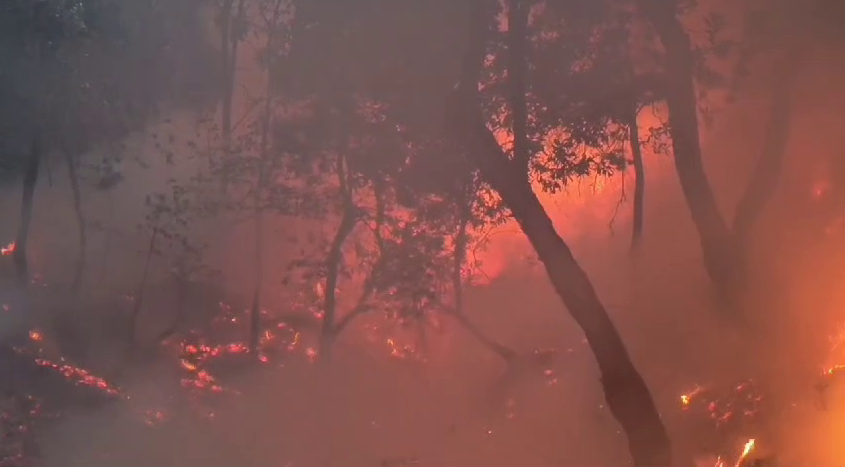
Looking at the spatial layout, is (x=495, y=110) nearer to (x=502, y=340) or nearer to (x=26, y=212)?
(x=502, y=340)

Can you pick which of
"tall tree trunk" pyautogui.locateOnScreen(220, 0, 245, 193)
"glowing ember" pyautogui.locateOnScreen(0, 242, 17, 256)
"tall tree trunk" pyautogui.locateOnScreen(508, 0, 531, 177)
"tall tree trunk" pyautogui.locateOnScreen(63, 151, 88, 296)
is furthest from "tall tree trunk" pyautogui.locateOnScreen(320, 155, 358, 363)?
"glowing ember" pyautogui.locateOnScreen(0, 242, 17, 256)

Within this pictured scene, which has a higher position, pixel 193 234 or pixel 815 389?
pixel 193 234

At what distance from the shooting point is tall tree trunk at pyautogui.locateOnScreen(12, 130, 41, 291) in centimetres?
498

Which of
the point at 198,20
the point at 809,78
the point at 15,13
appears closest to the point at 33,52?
the point at 15,13

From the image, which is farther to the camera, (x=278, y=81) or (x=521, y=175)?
(x=278, y=81)

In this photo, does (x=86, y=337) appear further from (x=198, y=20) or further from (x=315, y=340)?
(x=198, y=20)

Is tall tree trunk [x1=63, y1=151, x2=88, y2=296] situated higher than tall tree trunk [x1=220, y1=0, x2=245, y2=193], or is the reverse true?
tall tree trunk [x1=220, y1=0, x2=245, y2=193]

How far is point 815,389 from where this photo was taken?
446cm

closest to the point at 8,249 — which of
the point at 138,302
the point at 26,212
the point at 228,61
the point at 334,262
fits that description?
the point at 26,212

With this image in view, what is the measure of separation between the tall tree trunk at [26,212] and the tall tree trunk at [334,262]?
205 cm

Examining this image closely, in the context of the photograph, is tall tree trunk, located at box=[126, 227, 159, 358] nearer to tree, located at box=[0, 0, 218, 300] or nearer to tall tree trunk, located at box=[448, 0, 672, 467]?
tree, located at box=[0, 0, 218, 300]

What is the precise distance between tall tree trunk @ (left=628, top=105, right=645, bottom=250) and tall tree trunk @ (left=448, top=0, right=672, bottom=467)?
2.78 feet

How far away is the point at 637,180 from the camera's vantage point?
480 cm

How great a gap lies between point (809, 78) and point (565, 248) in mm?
2241
